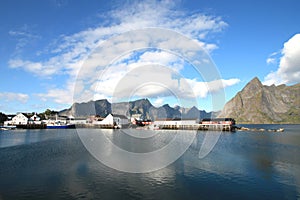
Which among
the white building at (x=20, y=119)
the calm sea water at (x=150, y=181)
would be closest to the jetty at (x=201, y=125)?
the white building at (x=20, y=119)

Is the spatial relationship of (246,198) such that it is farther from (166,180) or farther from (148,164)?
(148,164)

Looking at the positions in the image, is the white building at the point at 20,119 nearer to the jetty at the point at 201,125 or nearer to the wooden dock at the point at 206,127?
the jetty at the point at 201,125

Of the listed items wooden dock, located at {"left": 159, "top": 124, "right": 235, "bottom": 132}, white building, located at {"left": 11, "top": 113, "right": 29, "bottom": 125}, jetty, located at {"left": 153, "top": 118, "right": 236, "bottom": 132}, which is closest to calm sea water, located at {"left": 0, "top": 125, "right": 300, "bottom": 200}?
wooden dock, located at {"left": 159, "top": 124, "right": 235, "bottom": 132}

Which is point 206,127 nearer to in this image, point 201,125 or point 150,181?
point 201,125

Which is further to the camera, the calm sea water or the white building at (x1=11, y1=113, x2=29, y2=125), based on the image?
the white building at (x1=11, y1=113, x2=29, y2=125)

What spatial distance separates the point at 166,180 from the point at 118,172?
4.99m

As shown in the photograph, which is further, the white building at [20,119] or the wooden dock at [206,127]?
the white building at [20,119]

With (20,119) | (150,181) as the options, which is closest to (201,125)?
(150,181)

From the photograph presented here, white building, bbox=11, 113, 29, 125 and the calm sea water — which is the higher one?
white building, bbox=11, 113, 29, 125

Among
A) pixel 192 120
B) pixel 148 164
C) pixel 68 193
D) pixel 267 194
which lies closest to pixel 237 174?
pixel 267 194

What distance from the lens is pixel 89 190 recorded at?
48.3ft

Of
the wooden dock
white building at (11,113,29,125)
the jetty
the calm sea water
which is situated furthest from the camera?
white building at (11,113,29,125)

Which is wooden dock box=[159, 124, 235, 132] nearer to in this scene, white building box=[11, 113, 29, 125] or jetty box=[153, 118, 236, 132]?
jetty box=[153, 118, 236, 132]

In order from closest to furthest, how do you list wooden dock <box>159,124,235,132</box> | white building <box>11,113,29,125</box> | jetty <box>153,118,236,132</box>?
wooden dock <box>159,124,235,132</box>, jetty <box>153,118,236,132</box>, white building <box>11,113,29,125</box>
